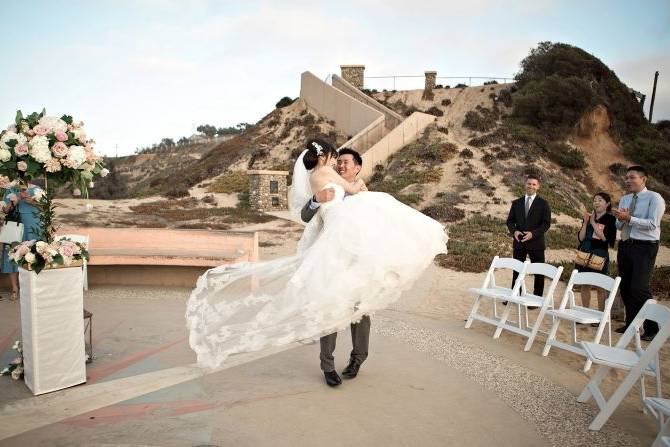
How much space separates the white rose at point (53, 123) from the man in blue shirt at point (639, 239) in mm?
6026

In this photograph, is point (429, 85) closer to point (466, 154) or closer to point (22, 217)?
point (466, 154)

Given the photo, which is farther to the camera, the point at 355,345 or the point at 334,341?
the point at 355,345

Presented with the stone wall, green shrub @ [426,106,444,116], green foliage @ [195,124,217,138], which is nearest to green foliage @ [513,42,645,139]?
green shrub @ [426,106,444,116]

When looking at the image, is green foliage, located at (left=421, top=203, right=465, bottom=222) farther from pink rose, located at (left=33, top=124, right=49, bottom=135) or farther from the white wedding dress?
pink rose, located at (left=33, top=124, right=49, bottom=135)

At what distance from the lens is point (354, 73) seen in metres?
44.0

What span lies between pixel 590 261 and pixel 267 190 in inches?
738

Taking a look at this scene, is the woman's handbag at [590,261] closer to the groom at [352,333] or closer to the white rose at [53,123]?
the groom at [352,333]

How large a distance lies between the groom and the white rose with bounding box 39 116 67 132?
2259 millimetres

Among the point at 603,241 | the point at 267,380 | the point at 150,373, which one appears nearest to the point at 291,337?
the point at 267,380

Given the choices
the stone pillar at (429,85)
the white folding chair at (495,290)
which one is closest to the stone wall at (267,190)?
the white folding chair at (495,290)

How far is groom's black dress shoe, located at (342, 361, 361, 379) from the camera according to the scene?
14.5 ft

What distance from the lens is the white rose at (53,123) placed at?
4.18 m

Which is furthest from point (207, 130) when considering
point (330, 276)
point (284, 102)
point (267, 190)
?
point (330, 276)

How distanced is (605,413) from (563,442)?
443 millimetres
